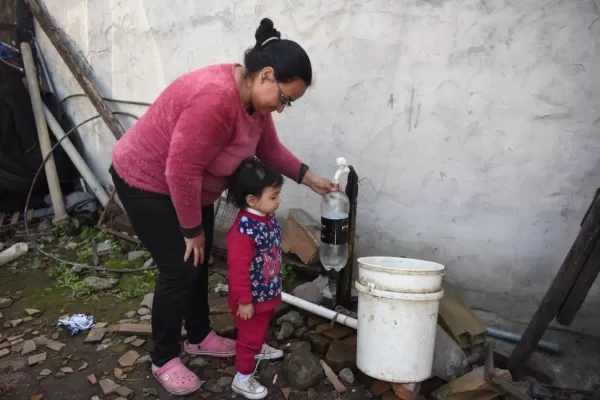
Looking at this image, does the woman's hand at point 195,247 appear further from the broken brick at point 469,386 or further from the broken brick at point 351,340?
the broken brick at point 469,386

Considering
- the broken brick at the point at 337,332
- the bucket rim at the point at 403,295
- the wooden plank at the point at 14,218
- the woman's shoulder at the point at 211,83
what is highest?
the woman's shoulder at the point at 211,83

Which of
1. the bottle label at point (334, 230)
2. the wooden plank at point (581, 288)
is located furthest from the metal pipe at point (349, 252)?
the wooden plank at point (581, 288)

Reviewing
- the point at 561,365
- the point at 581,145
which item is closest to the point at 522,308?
the point at 561,365

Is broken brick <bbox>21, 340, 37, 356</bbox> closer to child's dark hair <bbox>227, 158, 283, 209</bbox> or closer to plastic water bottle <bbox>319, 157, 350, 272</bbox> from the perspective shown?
child's dark hair <bbox>227, 158, 283, 209</bbox>

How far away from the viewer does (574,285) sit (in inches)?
96.2

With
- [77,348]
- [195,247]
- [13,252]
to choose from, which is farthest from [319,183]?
[13,252]

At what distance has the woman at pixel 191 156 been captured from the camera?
189 cm

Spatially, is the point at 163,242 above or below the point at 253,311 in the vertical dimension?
above

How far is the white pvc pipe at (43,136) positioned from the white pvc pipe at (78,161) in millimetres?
99

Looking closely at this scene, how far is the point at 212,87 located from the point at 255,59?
0.22 m

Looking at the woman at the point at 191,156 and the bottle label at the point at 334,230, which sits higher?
the woman at the point at 191,156

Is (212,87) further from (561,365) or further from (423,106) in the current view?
(561,365)

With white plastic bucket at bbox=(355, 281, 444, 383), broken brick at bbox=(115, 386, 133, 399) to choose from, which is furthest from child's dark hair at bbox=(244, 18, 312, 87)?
broken brick at bbox=(115, 386, 133, 399)

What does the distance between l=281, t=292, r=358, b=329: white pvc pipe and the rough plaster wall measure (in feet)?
2.44
